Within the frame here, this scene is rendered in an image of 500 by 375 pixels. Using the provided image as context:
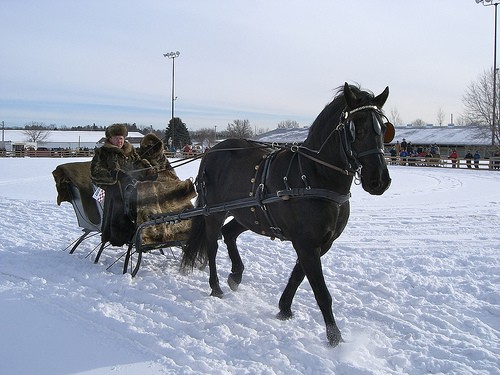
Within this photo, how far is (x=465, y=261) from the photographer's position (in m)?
6.90

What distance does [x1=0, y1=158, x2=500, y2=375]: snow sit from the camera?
13.0 ft

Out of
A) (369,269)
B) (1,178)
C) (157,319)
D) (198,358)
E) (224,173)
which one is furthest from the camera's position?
(1,178)

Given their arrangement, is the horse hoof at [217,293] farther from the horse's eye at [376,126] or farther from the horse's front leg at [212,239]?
the horse's eye at [376,126]

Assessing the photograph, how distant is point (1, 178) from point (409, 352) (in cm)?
2158

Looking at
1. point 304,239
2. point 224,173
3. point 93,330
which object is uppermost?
point 224,173

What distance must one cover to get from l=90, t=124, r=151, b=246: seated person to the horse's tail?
87 centimetres

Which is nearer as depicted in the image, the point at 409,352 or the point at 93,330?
the point at 409,352

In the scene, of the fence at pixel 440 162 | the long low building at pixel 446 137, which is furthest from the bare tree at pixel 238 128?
the fence at pixel 440 162

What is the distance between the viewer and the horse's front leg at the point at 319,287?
4.34m

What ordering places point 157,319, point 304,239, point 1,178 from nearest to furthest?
point 304,239, point 157,319, point 1,178

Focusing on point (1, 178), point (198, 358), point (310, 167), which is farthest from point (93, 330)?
point (1, 178)

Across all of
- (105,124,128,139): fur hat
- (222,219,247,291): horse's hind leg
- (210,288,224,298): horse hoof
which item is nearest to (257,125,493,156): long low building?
(105,124,128,139): fur hat

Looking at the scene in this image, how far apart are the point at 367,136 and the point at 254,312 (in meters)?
2.27

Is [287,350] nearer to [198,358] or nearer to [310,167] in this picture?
[198,358]
